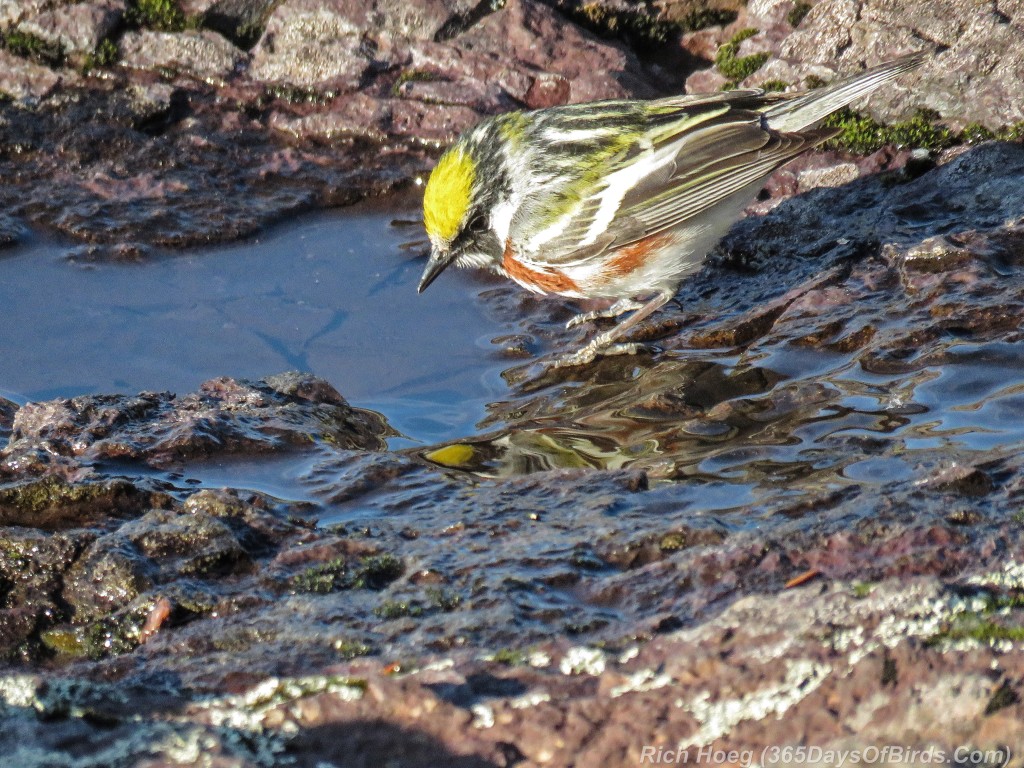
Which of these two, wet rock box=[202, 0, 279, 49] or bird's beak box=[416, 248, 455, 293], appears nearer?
bird's beak box=[416, 248, 455, 293]

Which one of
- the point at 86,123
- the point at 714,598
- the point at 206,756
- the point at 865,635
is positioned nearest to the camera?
the point at 206,756

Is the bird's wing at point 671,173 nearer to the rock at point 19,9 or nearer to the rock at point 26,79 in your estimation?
the rock at point 26,79

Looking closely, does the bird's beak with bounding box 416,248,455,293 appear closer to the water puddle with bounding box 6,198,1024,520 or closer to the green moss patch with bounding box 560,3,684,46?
the water puddle with bounding box 6,198,1024,520

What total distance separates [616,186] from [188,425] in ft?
8.91

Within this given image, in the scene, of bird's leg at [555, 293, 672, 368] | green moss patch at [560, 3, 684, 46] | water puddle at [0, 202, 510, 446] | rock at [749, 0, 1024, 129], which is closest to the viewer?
water puddle at [0, 202, 510, 446]

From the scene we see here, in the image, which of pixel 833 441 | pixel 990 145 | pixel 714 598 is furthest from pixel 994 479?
pixel 990 145

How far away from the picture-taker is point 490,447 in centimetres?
461

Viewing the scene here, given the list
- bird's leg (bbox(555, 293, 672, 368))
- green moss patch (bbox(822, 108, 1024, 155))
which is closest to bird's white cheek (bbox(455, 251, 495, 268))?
bird's leg (bbox(555, 293, 672, 368))

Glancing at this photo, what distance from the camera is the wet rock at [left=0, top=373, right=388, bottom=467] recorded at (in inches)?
165

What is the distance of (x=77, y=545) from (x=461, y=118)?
4374 mm

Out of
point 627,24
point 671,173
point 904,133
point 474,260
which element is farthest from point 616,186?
point 627,24

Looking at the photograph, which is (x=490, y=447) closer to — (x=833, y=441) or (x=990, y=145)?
(x=833, y=441)

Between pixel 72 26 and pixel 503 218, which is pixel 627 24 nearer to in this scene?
pixel 503 218

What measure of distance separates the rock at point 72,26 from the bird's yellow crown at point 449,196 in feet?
9.28
